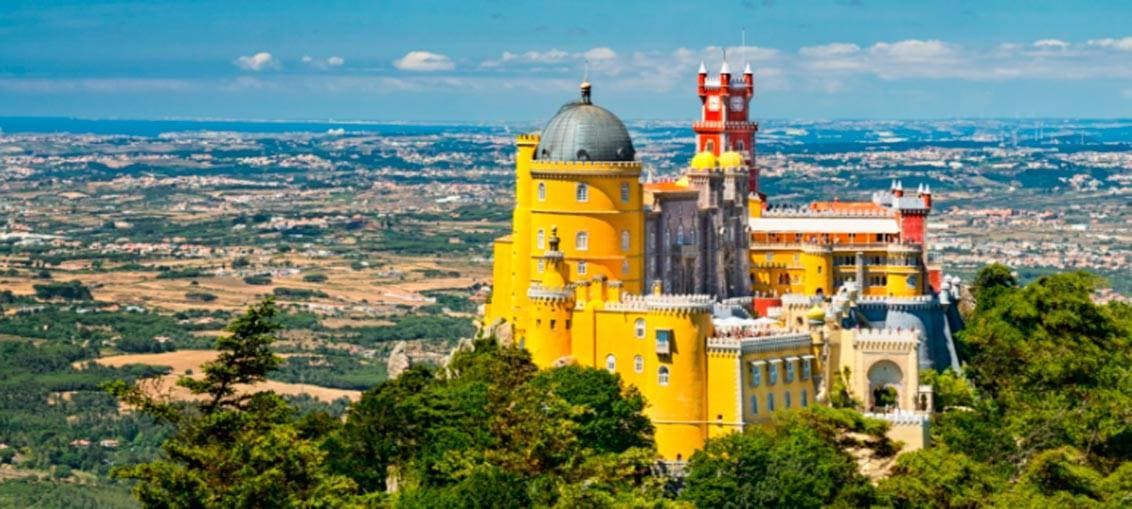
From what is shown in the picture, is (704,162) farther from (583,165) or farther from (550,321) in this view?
(550,321)

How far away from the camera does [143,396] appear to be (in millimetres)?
68750

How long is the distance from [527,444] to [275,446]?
15.2m

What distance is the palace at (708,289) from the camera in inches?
3610

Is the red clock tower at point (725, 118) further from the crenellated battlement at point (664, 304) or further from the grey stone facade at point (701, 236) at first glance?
the crenellated battlement at point (664, 304)

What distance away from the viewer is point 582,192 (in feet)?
334

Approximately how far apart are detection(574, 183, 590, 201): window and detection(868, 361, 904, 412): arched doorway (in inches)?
634

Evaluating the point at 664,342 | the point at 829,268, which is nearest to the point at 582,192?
the point at 664,342

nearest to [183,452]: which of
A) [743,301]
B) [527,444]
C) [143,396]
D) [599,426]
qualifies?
[143,396]

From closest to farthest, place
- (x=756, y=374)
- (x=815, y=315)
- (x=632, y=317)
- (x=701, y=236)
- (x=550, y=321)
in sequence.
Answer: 1. (x=756, y=374)
2. (x=632, y=317)
3. (x=550, y=321)
4. (x=815, y=315)
5. (x=701, y=236)

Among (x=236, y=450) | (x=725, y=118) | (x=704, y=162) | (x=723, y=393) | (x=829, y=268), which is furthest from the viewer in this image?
(x=725, y=118)

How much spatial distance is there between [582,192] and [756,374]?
580 inches

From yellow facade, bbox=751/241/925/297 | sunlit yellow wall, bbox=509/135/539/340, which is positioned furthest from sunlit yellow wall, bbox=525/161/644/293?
yellow facade, bbox=751/241/925/297

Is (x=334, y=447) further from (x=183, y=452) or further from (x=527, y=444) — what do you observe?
(x=183, y=452)

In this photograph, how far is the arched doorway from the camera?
95.0m
